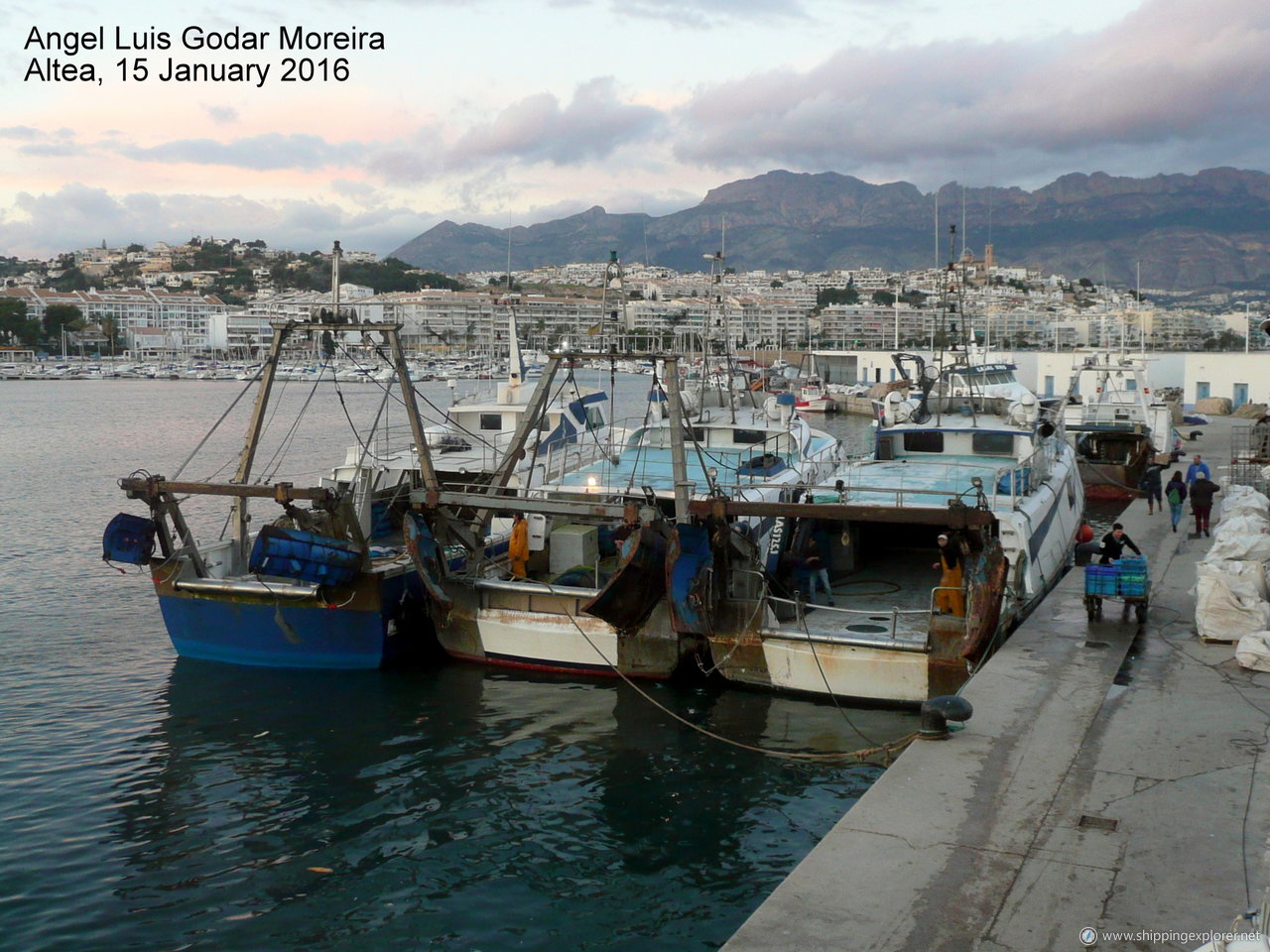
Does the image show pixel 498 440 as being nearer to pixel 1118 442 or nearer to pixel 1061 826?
pixel 1061 826

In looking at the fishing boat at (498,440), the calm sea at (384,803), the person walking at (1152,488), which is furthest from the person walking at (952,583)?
the person walking at (1152,488)

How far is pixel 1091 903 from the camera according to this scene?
720cm

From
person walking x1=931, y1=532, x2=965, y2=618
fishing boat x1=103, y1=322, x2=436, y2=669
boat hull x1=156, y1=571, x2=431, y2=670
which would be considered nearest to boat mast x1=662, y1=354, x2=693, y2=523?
person walking x1=931, y1=532, x2=965, y2=618

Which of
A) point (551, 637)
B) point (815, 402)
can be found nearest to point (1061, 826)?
point (551, 637)

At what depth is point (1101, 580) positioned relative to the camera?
14.4m

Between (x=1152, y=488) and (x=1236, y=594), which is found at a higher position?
(x=1236, y=594)

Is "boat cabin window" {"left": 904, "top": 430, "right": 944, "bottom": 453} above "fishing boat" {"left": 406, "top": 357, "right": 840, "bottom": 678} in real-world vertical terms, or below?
above

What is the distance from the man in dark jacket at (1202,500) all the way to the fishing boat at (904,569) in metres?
2.27

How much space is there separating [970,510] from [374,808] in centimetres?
756

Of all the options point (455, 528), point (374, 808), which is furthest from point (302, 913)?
point (455, 528)

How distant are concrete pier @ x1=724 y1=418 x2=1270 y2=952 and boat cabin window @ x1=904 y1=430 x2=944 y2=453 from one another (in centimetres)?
917

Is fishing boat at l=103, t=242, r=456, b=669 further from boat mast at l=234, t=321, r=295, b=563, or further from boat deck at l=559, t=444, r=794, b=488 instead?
boat deck at l=559, t=444, r=794, b=488

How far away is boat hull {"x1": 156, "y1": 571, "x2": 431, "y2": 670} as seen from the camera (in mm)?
15492

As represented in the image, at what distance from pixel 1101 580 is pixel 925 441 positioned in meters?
7.66
